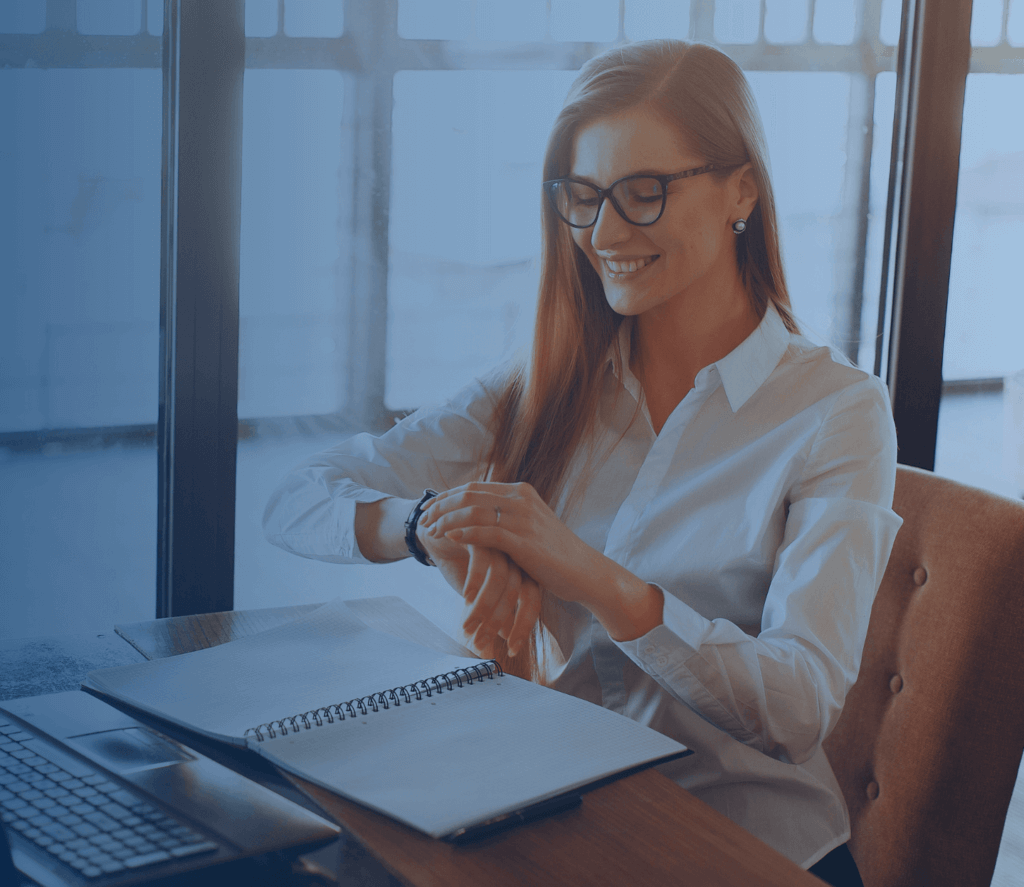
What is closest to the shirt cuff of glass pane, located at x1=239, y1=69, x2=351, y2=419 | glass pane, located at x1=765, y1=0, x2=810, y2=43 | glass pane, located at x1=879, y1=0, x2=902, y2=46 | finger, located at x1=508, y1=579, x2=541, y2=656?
finger, located at x1=508, y1=579, x2=541, y2=656

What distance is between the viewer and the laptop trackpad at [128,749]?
2.24 feet

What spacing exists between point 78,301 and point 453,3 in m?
0.73

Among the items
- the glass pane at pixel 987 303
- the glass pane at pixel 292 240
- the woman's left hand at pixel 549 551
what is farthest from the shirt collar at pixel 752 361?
the glass pane at pixel 987 303

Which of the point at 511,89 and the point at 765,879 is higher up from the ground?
the point at 511,89

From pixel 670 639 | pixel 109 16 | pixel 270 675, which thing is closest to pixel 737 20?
pixel 109 16

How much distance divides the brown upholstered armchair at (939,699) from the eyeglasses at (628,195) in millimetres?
451

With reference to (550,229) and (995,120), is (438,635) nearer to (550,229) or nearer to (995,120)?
(550,229)

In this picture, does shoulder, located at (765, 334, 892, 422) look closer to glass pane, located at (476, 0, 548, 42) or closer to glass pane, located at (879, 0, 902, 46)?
glass pane, located at (476, 0, 548, 42)

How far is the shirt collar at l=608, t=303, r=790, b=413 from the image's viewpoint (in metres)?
1.13

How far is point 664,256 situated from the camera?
115 cm

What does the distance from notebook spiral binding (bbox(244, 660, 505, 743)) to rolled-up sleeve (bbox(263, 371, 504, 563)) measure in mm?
399

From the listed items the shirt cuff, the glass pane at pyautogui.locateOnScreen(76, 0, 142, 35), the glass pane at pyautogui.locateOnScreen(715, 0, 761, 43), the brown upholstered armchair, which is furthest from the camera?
the glass pane at pyautogui.locateOnScreen(715, 0, 761, 43)

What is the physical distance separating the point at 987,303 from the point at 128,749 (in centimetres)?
184

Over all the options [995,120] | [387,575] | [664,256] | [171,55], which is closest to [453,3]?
[171,55]
